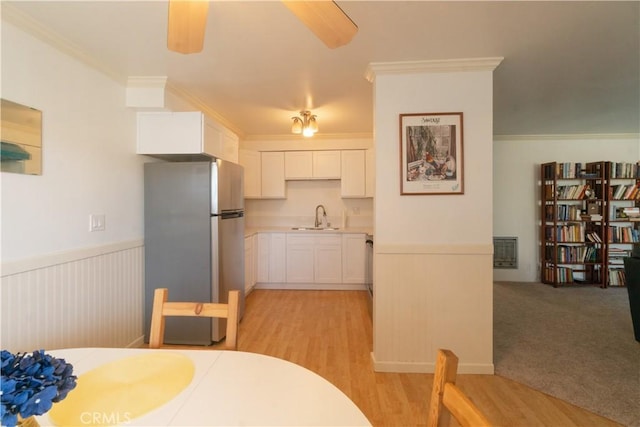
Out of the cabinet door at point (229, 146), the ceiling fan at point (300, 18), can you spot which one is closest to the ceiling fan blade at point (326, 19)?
the ceiling fan at point (300, 18)

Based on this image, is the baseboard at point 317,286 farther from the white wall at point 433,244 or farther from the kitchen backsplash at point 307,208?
the white wall at point 433,244

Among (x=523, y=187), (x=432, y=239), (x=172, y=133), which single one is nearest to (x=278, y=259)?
(x=172, y=133)

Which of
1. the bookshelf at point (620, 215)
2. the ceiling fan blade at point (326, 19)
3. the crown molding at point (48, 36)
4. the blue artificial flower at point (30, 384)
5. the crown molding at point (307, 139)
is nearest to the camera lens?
the blue artificial flower at point (30, 384)

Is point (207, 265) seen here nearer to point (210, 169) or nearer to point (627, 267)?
point (210, 169)

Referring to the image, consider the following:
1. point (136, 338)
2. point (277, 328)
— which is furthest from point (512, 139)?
point (136, 338)

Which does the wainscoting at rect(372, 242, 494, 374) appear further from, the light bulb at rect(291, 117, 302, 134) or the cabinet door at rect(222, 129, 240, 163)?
the cabinet door at rect(222, 129, 240, 163)

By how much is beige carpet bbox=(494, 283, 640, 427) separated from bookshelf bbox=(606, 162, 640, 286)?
0.56m

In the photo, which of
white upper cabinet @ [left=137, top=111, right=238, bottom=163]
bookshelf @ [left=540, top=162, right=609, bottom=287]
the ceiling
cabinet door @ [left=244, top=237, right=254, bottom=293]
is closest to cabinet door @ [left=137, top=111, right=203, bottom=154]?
white upper cabinet @ [left=137, top=111, right=238, bottom=163]

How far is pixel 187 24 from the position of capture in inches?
41.0

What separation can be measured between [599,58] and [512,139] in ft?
8.04

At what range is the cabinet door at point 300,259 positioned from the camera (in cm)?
396

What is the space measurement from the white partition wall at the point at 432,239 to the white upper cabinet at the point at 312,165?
6.92 ft

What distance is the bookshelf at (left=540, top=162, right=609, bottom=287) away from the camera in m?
3.96

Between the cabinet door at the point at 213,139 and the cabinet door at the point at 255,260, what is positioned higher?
the cabinet door at the point at 213,139
